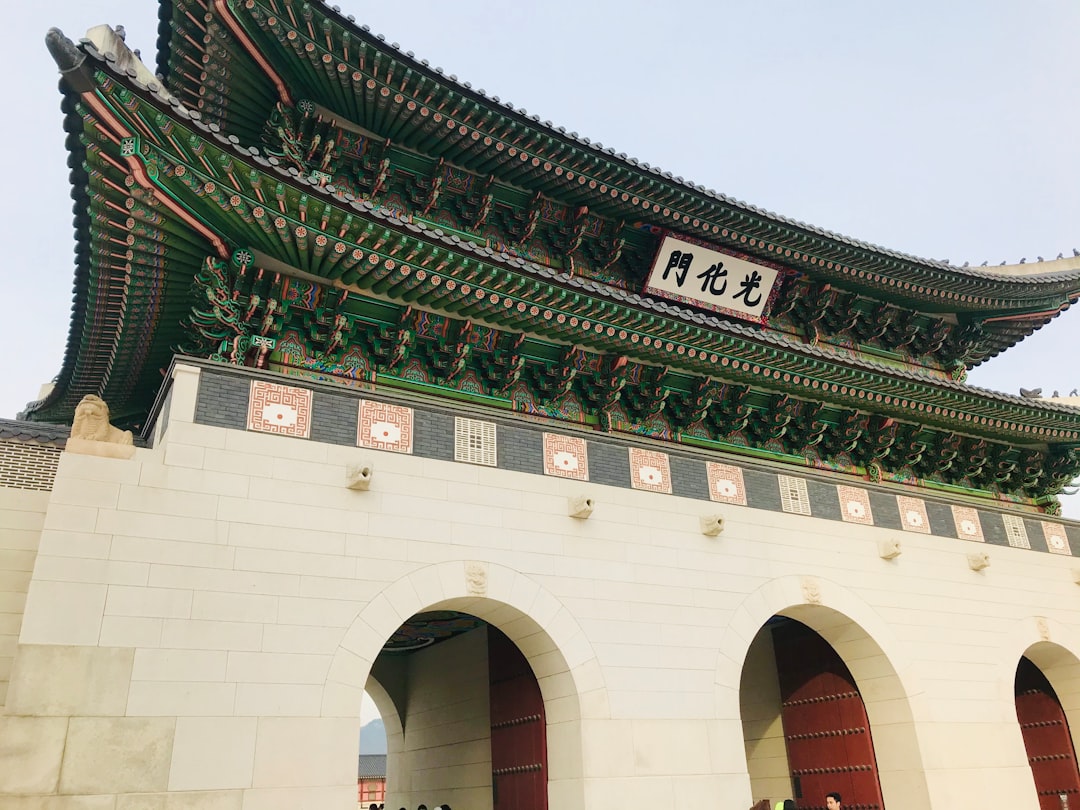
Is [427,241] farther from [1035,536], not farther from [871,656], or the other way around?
[1035,536]

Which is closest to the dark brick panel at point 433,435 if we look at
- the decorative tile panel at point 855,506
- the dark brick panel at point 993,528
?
the decorative tile panel at point 855,506

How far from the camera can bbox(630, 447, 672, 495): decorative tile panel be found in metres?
11.0

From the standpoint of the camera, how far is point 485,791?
1170cm

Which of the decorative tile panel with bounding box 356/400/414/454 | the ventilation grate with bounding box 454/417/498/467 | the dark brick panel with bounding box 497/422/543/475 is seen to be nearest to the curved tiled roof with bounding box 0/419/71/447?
the decorative tile panel with bounding box 356/400/414/454

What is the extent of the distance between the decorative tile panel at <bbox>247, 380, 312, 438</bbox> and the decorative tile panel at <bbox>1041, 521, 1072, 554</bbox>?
40.9 feet

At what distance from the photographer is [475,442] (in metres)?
10.1

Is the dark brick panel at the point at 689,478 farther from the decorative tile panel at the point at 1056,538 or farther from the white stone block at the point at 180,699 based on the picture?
the decorative tile panel at the point at 1056,538

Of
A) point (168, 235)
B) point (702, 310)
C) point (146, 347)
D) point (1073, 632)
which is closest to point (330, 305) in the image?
point (168, 235)

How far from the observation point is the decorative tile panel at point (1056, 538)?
14558 mm

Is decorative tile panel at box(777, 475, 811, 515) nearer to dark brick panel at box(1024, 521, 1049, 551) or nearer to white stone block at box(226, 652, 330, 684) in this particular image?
dark brick panel at box(1024, 521, 1049, 551)

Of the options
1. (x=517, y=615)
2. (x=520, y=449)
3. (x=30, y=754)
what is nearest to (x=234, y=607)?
(x=30, y=754)

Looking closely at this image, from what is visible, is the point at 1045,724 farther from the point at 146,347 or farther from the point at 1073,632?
the point at 146,347

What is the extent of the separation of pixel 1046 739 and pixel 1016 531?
11.2 feet

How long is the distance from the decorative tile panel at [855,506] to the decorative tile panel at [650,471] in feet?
10.0
